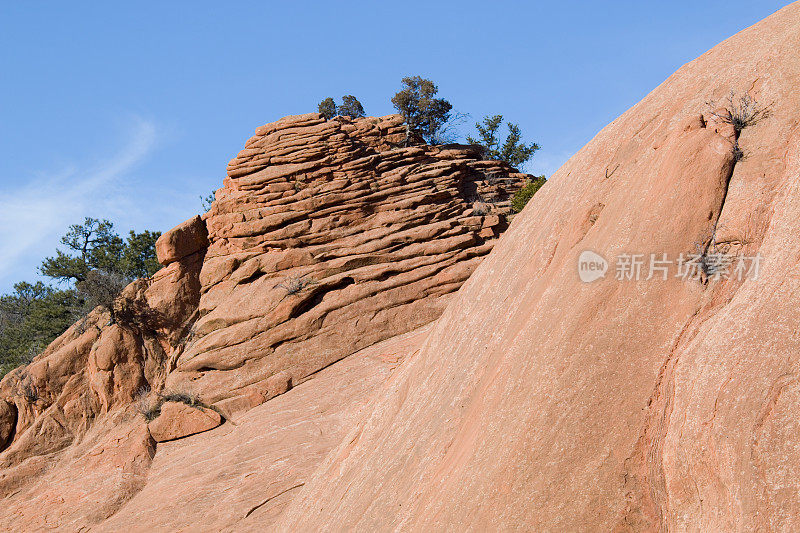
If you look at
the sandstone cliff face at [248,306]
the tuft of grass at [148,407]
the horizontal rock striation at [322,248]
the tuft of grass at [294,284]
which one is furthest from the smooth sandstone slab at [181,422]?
the tuft of grass at [294,284]

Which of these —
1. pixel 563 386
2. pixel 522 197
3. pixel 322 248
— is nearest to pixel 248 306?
pixel 322 248

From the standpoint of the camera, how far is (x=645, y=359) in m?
6.01

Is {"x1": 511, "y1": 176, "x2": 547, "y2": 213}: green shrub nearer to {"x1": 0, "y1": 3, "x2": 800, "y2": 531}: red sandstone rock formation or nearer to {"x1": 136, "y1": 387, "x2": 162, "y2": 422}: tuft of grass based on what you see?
{"x1": 0, "y1": 3, "x2": 800, "y2": 531}: red sandstone rock formation

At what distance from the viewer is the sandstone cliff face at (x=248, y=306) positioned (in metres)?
17.8

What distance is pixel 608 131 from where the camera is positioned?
865 centimetres

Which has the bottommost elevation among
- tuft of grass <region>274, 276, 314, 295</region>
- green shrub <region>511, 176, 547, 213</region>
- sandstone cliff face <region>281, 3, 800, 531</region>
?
sandstone cliff face <region>281, 3, 800, 531</region>

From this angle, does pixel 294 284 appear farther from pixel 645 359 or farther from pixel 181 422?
pixel 645 359

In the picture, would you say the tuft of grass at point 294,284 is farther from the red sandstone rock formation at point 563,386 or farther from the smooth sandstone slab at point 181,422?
the smooth sandstone slab at point 181,422

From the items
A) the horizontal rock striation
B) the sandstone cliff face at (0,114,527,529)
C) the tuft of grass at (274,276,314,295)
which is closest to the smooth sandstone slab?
the sandstone cliff face at (0,114,527,529)

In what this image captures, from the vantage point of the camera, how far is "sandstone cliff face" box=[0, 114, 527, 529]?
17781mm

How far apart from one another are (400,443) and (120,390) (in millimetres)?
14840

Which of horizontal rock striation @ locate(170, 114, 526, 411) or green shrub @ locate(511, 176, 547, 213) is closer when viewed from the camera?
horizontal rock striation @ locate(170, 114, 526, 411)

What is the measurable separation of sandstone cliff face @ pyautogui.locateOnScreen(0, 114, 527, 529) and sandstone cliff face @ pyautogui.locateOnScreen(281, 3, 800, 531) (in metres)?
10.0

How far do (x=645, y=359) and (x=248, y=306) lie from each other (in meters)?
15.1
